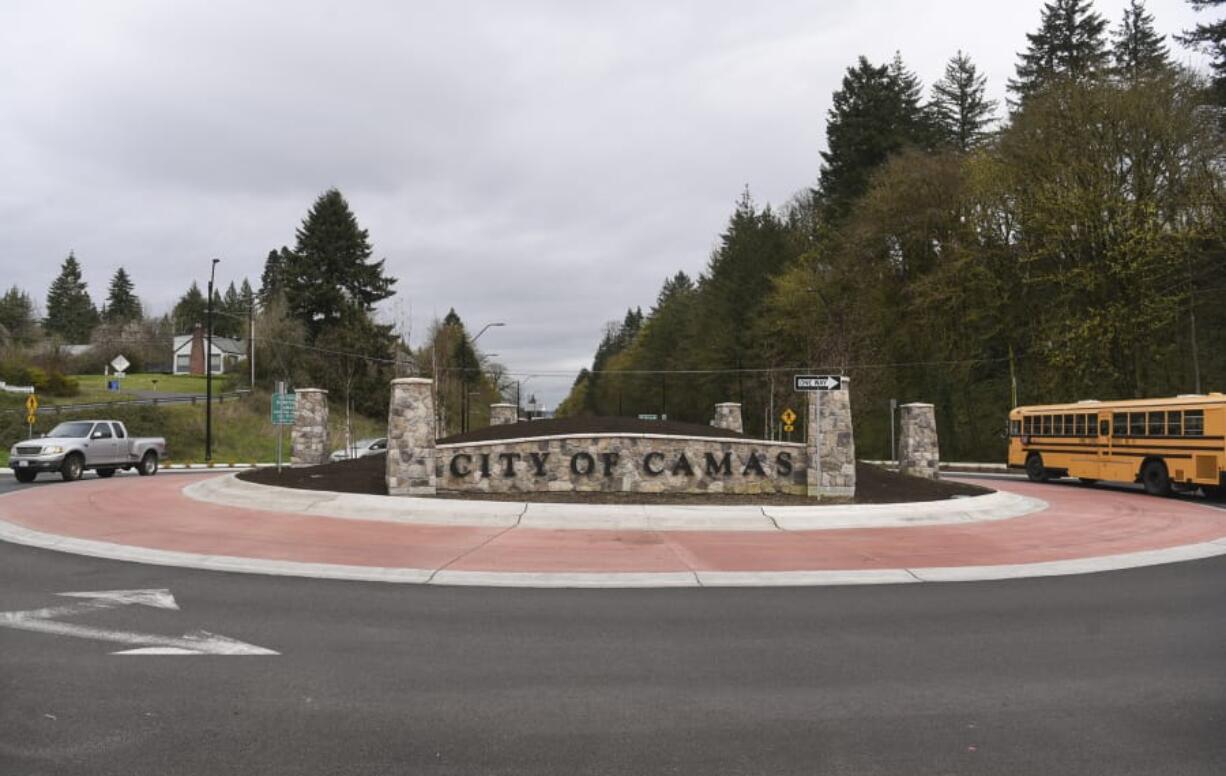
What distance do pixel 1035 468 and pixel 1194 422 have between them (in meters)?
9.04

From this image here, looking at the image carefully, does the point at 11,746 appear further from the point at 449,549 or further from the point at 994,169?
the point at 994,169

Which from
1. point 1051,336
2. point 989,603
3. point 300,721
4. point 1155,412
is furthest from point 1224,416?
point 300,721

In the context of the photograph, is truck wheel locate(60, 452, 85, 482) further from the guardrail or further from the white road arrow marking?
the guardrail

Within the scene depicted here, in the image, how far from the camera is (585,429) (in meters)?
20.9

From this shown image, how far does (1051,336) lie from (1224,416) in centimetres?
1521

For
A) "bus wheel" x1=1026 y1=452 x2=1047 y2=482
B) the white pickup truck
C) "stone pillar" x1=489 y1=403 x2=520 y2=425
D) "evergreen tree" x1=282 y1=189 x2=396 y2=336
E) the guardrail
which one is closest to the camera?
the white pickup truck

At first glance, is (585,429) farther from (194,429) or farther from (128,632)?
(194,429)

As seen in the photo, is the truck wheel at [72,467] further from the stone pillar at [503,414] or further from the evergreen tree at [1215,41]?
the evergreen tree at [1215,41]

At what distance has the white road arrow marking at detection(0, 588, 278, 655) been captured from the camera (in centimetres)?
647

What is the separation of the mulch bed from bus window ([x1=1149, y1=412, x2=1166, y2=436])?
681cm

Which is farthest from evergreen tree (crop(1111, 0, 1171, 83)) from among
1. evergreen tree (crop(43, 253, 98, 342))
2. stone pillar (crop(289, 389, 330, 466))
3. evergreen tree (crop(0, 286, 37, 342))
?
evergreen tree (crop(43, 253, 98, 342))

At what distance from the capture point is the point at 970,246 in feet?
135

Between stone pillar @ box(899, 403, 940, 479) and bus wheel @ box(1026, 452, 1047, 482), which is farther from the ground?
stone pillar @ box(899, 403, 940, 479)

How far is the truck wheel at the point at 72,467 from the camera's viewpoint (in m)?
26.0
